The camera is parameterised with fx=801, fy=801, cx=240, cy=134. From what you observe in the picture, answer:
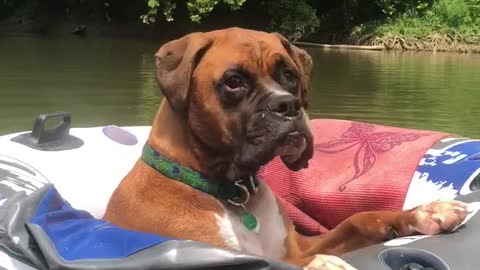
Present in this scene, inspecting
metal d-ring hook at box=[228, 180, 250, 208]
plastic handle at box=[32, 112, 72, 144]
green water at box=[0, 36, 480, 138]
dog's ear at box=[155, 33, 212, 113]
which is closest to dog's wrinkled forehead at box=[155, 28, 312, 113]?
dog's ear at box=[155, 33, 212, 113]

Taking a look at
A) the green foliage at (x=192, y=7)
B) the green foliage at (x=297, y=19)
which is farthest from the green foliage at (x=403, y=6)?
the green foliage at (x=192, y=7)

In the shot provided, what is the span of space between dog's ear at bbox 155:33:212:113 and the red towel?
0.98 metres

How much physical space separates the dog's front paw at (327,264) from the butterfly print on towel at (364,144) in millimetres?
1099

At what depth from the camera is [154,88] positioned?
1233cm

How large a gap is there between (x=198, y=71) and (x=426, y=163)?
1226 mm

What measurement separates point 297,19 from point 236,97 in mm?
26281

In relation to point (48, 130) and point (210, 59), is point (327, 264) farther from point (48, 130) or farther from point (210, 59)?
point (48, 130)

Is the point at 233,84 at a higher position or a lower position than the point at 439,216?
higher

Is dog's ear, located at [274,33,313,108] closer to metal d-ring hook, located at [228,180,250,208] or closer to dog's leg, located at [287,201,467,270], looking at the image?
metal d-ring hook, located at [228,180,250,208]

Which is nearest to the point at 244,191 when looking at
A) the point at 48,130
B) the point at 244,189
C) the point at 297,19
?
the point at 244,189

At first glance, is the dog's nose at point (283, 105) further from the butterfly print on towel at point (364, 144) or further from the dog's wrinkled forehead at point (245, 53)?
the butterfly print on towel at point (364, 144)

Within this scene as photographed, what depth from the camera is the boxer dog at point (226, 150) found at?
2.26m

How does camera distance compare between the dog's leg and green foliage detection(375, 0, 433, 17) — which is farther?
green foliage detection(375, 0, 433, 17)

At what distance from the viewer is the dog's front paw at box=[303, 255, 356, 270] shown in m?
2.06
